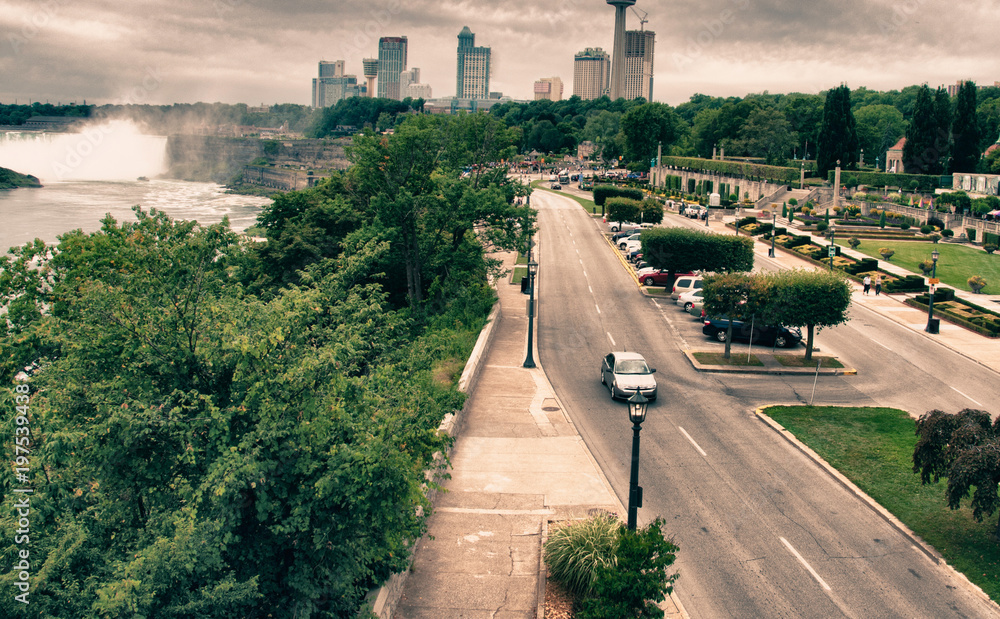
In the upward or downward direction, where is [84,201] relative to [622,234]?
upward

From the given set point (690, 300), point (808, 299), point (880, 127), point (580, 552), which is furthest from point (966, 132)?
point (580, 552)

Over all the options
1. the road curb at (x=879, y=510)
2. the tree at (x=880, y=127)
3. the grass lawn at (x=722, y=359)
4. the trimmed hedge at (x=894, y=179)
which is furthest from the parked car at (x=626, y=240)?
the tree at (x=880, y=127)

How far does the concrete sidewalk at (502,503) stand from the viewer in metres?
13.3

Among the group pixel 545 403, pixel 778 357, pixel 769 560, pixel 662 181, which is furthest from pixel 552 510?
pixel 662 181

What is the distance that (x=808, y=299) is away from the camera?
2898 cm

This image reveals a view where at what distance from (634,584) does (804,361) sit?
872 inches

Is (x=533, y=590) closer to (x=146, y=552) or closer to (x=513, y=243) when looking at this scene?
(x=146, y=552)

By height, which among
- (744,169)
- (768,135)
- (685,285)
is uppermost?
(768,135)

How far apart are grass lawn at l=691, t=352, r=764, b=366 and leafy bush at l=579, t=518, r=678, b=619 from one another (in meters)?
19.7

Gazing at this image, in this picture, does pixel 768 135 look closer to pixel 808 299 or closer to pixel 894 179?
pixel 894 179

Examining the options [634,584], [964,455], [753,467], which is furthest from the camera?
[753,467]

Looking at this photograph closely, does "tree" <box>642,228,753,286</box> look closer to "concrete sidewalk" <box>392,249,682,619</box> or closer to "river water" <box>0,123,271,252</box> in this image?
"concrete sidewalk" <box>392,249,682,619</box>

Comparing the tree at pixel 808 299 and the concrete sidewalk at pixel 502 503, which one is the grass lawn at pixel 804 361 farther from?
the concrete sidewalk at pixel 502 503

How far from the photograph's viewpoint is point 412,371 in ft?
49.6
